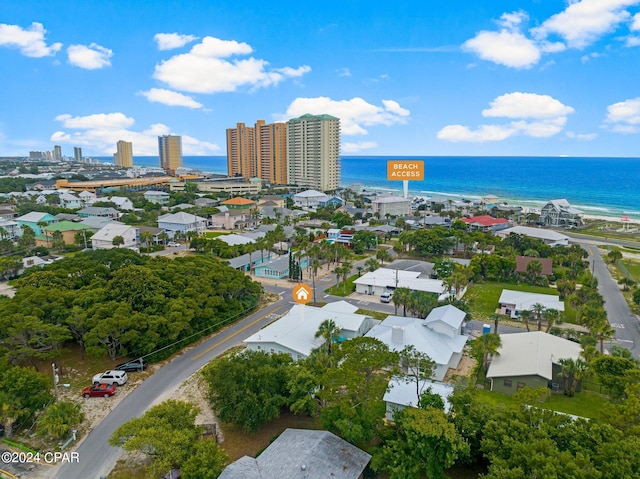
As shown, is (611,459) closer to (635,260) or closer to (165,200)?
(635,260)

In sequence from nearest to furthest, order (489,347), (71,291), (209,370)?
(209,370), (489,347), (71,291)

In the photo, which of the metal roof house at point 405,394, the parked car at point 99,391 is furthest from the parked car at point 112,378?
the metal roof house at point 405,394

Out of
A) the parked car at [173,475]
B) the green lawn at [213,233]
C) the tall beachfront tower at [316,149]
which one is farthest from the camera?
the tall beachfront tower at [316,149]

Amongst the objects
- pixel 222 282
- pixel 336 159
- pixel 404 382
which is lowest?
pixel 404 382

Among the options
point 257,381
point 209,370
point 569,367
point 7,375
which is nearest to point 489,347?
point 569,367

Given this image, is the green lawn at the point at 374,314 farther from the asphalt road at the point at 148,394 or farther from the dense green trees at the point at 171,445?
the dense green trees at the point at 171,445
